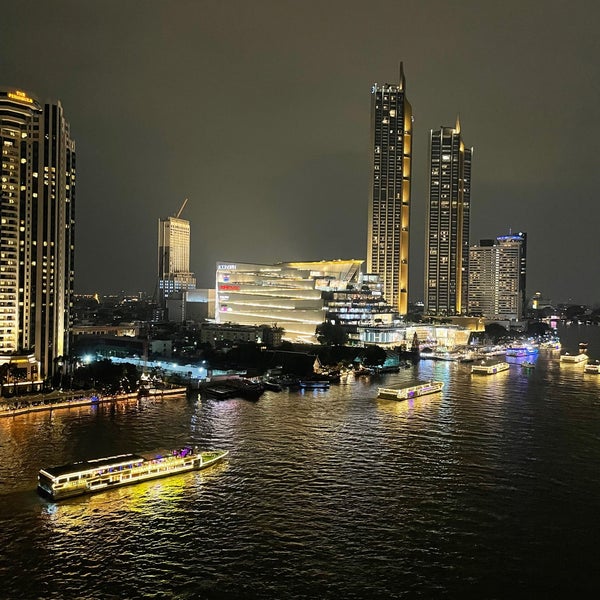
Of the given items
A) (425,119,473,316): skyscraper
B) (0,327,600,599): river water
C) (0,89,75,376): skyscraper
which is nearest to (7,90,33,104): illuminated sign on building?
(0,89,75,376): skyscraper

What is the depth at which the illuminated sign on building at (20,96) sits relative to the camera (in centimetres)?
4082

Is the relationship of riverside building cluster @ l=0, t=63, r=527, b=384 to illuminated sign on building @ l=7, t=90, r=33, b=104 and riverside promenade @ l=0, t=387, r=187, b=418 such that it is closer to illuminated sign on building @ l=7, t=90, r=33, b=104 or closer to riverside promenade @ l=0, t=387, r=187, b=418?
illuminated sign on building @ l=7, t=90, r=33, b=104

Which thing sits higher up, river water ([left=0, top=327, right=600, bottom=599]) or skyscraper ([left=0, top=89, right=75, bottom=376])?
skyscraper ([left=0, top=89, right=75, bottom=376])

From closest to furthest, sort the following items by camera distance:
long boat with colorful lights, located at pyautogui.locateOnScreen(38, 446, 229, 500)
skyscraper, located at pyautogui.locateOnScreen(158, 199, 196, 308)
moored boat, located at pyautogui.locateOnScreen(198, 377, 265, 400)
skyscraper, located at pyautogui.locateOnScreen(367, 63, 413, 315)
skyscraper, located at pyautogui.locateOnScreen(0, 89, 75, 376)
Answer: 1. long boat with colorful lights, located at pyautogui.locateOnScreen(38, 446, 229, 500)
2. moored boat, located at pyautogui.locateOnScreen(198, 377, 265, 400)
3. skyscraper, located at pyautogui.locateOnScreen(0, 89, 75, 376)
4. skyscraper, located at pyautogui.locateOnScreen(367, 63, 413, 315)
5. skyscraper, located at pyautogui.locateOnScreen(158, 199, 196, 308)

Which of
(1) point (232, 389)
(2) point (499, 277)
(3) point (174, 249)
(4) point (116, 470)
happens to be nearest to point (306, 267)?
(1) point (232, 389)

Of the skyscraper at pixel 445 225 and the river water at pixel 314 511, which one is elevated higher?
the skyscraper at pixel 445 225

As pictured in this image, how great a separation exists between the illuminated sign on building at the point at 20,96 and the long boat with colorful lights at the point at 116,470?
103 feet

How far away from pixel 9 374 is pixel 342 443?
72.8 feet

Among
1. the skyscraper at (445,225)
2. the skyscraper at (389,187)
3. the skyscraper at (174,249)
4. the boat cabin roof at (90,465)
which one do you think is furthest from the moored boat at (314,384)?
the skyscraper at (174,249)

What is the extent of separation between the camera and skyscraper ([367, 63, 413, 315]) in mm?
95188

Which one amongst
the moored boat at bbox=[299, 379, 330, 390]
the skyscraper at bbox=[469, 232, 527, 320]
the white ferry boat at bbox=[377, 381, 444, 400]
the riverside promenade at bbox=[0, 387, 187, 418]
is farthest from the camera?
the skyscraper at bbox=[469, 232, 527, 320]

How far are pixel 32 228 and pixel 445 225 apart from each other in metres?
83.3

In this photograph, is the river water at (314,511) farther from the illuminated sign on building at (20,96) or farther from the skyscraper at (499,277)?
the skyscraper at (499,277)

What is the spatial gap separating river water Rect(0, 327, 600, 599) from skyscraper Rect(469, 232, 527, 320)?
362 feet
